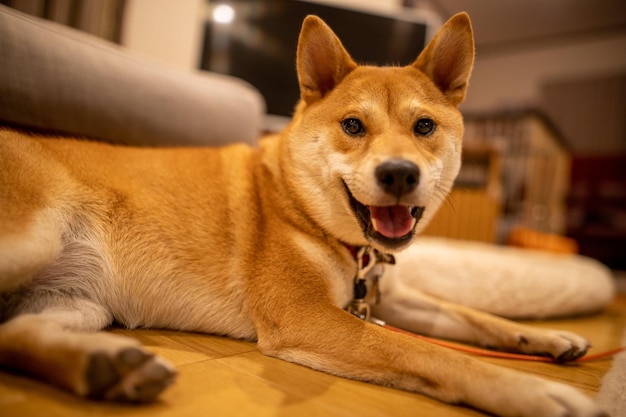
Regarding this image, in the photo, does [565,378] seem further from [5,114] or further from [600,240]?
[600,240]

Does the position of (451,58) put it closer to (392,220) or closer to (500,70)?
(392,220)

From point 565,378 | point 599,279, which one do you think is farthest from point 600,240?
point 565,378

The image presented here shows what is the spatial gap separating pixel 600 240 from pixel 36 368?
6099 millimetres

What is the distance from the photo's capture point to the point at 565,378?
3.71 ft

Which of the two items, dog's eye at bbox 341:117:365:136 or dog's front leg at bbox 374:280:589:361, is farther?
dog's front leg at bbox 374:280:589:361

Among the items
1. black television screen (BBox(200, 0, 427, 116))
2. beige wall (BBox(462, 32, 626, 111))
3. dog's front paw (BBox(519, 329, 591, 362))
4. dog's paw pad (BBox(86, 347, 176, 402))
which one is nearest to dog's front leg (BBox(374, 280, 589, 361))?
dog's front paw (BBox(519, 329, 591, 362))

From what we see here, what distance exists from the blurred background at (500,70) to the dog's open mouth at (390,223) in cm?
47

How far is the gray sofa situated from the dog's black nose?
124 centimetres

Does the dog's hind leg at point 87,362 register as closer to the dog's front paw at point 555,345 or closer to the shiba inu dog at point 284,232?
the shiba inu dog at point 284,232

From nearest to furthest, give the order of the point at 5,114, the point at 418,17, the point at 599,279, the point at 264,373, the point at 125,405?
the point at 125,405 → the point at 264,373 → the point at 5,114 → the point at 599,279 → the point at 418,17

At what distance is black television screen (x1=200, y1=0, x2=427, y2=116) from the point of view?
9.25 feet

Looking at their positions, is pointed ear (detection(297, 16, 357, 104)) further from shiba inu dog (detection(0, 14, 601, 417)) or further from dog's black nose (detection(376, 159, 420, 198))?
dog's black nose (detection(376, 159, 420, 198))

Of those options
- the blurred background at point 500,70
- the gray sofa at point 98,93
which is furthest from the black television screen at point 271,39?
the gray sofa at point 98,93

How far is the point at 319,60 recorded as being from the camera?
1.27 meters
